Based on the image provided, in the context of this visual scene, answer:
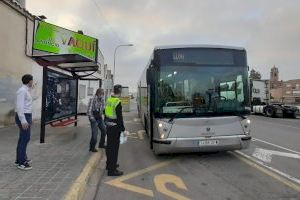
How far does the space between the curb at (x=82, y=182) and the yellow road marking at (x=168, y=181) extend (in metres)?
1.35

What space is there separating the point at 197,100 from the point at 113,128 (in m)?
2.44

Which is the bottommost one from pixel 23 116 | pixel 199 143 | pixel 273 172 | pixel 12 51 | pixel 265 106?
pixel 273 172

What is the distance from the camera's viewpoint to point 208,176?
827 cm

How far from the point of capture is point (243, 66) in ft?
33.4

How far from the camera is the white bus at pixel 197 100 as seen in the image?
9.66 meters

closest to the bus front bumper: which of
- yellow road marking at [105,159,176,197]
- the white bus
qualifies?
the white bus

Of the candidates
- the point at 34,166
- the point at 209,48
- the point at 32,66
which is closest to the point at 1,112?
the point at 32,66

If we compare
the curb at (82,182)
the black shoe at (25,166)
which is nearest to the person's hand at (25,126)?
the black shoe at (25,166)

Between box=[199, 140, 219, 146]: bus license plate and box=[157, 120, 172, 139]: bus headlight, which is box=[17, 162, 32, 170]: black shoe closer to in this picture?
box=[157, 120, 172, 139]: bus headlight

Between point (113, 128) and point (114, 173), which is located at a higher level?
point (113, 128)

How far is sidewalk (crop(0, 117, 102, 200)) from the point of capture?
6.34m

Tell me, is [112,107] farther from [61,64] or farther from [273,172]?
[61,64]

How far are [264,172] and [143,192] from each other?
9.75ft

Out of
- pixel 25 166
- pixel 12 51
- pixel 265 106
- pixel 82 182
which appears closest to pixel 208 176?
pixel 82 182
